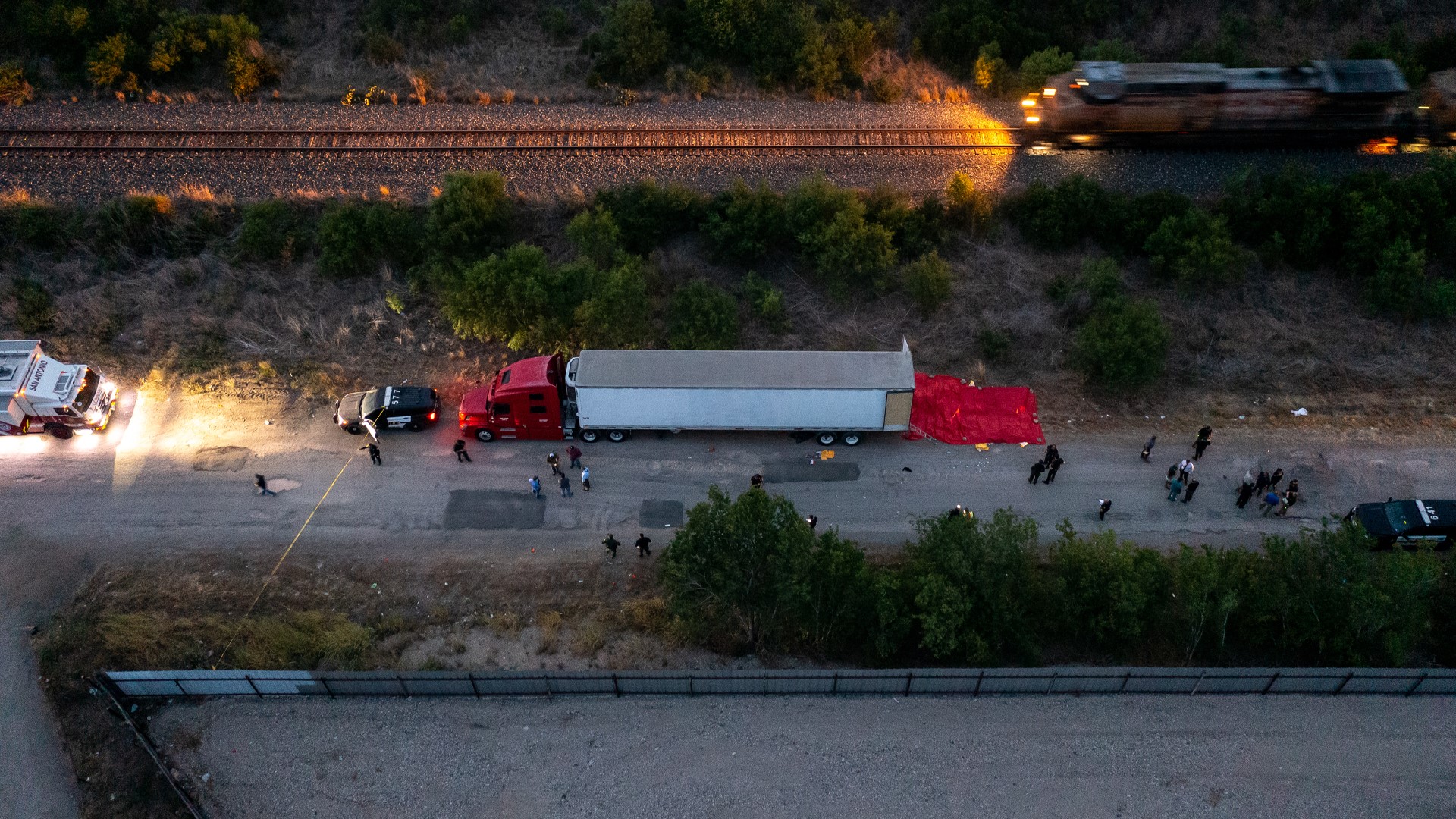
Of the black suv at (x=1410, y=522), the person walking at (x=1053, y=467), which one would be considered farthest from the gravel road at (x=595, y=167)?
the black suv at (x=1410, y=522)

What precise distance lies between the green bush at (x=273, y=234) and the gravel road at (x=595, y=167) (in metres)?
1.10

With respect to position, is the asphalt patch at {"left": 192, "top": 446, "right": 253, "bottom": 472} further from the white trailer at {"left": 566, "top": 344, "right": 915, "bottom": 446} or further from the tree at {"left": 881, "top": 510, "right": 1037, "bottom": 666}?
the tree at {"left": 881, "top": 510, "right": 1037, "bottom": 666}

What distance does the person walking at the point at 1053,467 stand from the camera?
86.6ft

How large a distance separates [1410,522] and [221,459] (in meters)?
33.1

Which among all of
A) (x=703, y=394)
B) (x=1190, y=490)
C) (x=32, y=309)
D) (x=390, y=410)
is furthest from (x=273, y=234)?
(x=1190, y=490)

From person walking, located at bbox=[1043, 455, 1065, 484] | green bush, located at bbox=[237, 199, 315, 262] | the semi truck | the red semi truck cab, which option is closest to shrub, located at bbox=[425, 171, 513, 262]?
green bush, located at bbox=[237, 199, 315, 262]

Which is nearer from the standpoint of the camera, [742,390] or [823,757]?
[823,757]

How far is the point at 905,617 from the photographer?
70.7ft

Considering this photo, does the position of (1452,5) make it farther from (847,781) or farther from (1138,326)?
(847,781)

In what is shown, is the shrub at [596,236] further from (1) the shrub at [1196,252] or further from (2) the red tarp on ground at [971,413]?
(1) the shrub at [1196,252]

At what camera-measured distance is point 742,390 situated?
26203 mm

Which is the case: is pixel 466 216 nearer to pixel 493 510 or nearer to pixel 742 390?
pixel 493 510

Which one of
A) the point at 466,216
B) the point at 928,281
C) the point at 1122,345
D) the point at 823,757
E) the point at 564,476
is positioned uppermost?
the point at 466,216

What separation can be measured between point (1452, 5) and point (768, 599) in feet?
132
